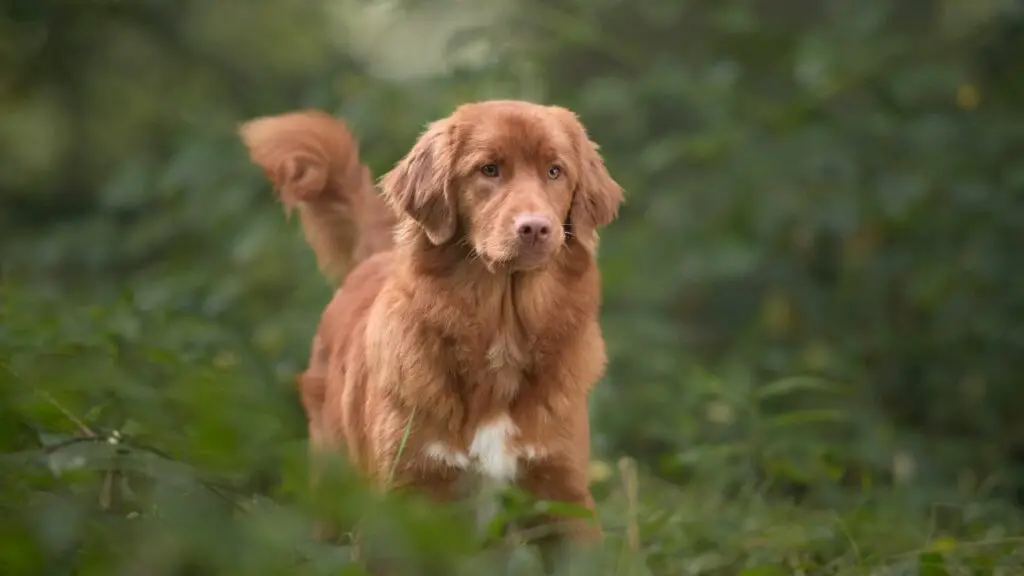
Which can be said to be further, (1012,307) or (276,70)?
(276,70)

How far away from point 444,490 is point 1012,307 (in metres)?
3.76

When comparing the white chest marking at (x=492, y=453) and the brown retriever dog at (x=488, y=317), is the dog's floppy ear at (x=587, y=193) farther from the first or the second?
the white chest marking at (x=492, y=453)

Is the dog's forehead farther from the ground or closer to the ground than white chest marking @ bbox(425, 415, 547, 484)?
farther from the ground

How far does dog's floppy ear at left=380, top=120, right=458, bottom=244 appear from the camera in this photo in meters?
3.37

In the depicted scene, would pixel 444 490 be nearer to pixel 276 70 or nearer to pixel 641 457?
pixel 641 457

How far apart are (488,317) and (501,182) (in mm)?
391

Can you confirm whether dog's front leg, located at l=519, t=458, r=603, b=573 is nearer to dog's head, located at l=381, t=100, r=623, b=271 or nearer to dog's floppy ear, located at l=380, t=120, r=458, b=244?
dog's head, located at l=381, t=100, r=623, b=271

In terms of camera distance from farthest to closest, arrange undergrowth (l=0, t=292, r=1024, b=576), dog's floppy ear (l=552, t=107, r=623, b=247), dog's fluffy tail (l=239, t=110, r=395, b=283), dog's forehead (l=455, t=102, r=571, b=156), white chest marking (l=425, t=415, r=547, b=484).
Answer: dog's fluffy tail (l=239, t=110, r=395, b=283) → dog's floppy ear (l=552, t=107, r=623, b=247) → dog's forehead (l=455, t=102, r=571, b=156) → white chest marking (l=425, t=415, r=547, b=484) → undergrowth (l=0, t=292, r=1024, b=576)

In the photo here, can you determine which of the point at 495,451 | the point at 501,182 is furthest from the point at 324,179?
the point at 495,451

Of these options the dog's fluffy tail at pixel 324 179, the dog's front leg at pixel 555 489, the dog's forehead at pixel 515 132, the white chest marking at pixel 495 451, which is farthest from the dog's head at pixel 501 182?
the dog's fluffy tail at pixel 324 179

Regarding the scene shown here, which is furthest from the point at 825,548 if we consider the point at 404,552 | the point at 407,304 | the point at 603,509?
the point at 404,552

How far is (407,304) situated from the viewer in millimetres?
3363

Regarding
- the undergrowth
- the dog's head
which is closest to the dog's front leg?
the undergrowth

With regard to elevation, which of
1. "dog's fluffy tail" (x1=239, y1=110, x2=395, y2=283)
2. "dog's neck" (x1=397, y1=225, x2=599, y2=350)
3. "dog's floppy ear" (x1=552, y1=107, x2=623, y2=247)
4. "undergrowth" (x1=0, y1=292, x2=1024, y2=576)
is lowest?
"undergrowth" (x1=0, y1=292, x2=1024, y2=576)
